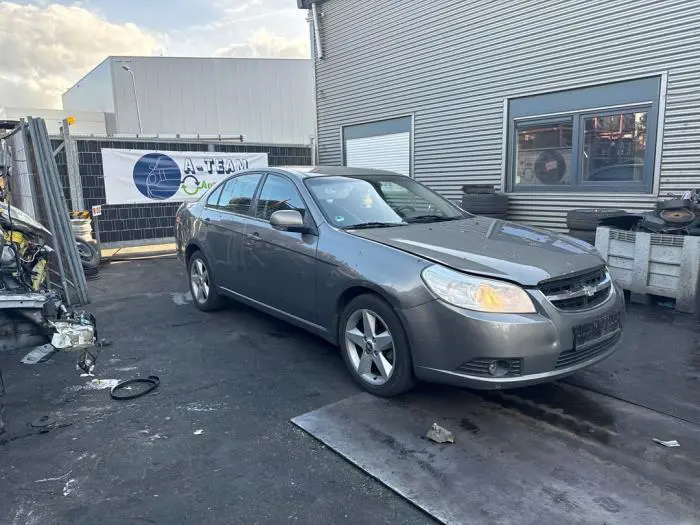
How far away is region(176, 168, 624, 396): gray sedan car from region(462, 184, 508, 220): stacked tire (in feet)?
11.6

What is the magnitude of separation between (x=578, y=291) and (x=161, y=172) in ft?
29.3

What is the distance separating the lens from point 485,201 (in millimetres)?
8227

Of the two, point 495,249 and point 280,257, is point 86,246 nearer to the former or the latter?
point 280,257

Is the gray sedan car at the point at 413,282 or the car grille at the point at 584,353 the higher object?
the gray sedan car at the point at 413,282

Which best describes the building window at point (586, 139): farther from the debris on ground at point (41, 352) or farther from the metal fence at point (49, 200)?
the debris on ground at point (41, 352)

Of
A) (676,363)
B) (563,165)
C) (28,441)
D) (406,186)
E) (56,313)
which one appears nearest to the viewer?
(28,441)

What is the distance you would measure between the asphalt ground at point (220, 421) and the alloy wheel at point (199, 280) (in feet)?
1.67

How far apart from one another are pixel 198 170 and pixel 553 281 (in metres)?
8.96

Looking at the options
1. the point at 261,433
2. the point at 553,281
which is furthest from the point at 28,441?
the point at 553,281

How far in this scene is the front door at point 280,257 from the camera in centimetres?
408

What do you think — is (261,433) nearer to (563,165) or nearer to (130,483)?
(130,483)

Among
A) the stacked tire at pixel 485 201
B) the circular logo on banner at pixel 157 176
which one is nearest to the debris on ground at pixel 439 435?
the stacked tire at pixel 485 201

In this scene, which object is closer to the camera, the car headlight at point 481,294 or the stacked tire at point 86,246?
the car headlight at point 481,294

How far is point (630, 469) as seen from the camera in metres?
2.72
